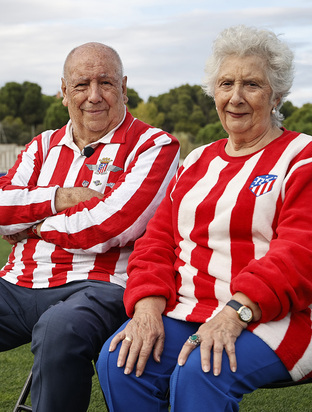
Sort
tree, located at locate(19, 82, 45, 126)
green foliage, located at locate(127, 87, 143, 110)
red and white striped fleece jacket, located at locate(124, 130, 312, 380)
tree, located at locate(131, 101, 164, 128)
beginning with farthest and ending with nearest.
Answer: tree, located at locate(19, 82, 45, 126)
green foliage, located at locate(127, 87, 143, 110)
tree, located at locate(131, 101, 164, 128)
red and white striped fleece jacket, located at locate(124, 130, 312, 380)

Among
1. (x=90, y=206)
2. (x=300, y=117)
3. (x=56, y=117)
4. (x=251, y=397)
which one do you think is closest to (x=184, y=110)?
(x=300, y=117)

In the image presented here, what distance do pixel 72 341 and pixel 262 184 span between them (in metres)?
0.90

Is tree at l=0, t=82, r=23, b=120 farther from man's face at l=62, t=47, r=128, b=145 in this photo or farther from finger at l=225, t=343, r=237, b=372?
finger at l=225, t=343, r=237, b=372

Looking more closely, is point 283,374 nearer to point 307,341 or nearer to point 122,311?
point 307,341

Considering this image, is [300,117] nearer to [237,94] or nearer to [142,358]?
[237,94]

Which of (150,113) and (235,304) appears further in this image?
(150,113)

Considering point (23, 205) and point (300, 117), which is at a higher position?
point (23, 205)

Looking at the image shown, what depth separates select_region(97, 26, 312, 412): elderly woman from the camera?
73.1 inches

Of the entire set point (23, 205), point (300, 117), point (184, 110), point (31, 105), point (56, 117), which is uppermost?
point (23, 205)

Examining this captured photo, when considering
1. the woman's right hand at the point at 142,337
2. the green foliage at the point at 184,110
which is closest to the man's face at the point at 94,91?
the woman's right hand at the point at 142,337

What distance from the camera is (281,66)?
7.13ft

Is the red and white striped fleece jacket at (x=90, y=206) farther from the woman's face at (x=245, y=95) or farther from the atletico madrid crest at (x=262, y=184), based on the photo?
the atletico madrid crest at (x=262, y=184)

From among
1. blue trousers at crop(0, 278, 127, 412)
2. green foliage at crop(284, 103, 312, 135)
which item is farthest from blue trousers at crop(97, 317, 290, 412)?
green foliage at crop(284, 103, 312, 135)

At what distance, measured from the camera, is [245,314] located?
1.88 m
